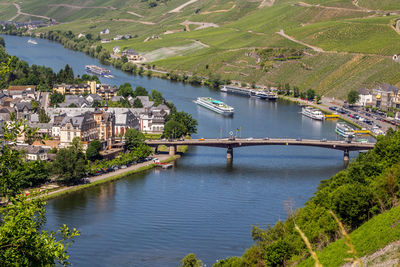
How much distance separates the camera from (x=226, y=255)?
32.1 m

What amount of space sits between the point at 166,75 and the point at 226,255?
74.9 m

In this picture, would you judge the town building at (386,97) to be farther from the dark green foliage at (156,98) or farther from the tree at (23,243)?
the tree at (23,243)

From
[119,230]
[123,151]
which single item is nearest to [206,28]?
[123,151]

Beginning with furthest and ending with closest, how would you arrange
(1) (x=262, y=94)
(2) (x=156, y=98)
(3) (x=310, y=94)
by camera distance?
(1) (x=262, y=94) < (3) (x=310, y=94) < (2) (x=156, y=98)

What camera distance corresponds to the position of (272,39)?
115 meters

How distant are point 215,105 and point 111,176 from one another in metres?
29.7

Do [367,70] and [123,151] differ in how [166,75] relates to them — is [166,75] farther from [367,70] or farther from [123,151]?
[123,151]

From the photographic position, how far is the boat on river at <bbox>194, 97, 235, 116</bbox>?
74.6m

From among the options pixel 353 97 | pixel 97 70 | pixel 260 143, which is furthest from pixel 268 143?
pixel 97 70

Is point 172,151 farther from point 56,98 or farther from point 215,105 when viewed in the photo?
point 56,98

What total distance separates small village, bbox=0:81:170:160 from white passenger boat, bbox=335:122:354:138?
16494 millimetres

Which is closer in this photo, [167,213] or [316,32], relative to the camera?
[167,213]

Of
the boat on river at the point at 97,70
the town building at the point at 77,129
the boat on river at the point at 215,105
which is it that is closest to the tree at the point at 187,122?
the town building at the point at 77,129

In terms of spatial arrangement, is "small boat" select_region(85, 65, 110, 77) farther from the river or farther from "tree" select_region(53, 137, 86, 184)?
"tree" select_region(53, 137, 86, 184)
